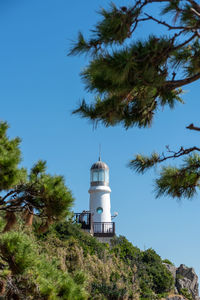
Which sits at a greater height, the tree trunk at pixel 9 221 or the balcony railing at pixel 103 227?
the balcony railing at pixel 103 227

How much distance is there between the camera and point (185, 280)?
17.2 meters

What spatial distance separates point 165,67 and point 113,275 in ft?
31.6

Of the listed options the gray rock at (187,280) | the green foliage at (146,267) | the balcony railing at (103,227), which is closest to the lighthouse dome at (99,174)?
the balcony railing at (103,227)

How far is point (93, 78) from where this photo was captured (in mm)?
4648

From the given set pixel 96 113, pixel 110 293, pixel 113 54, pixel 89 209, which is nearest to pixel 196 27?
pixel 113 54

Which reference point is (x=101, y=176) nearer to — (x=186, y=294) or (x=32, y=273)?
(x=186, y=294)

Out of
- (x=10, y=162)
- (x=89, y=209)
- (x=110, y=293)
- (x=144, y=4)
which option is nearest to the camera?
(x=10, y=162)

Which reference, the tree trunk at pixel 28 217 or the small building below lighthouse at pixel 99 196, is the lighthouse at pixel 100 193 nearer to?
the small building below lighthouse at pixel 99 196

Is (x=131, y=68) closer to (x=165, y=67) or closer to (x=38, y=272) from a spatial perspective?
(x=165, y=67)

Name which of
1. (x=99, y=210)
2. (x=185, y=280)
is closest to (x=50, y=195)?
(x=185, y=280)

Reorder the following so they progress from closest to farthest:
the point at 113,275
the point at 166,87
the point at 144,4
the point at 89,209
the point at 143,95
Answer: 1. the point at 144,4
2. the point at 166,87
3. the point at 143,95
4. the point at 113,275
5. the point at 89,209

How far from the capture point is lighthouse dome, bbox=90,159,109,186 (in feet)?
73.6

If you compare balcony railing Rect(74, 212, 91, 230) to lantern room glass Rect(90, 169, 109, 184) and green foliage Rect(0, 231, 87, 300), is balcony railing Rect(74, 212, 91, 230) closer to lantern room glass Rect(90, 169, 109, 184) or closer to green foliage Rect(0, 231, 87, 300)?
lantern room glass Rect(90, 169, 109, 184)

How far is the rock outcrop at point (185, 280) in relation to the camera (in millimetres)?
16605
